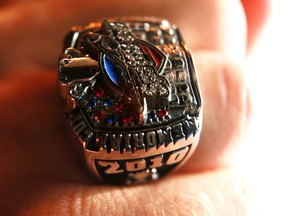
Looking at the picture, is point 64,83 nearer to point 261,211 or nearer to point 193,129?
point 193,129

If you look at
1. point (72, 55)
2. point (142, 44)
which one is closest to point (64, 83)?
point (72, 55)

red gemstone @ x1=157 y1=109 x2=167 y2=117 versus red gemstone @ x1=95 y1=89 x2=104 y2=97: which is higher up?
red gemstone @ x1=95 y1=89 x2=104 y2=97

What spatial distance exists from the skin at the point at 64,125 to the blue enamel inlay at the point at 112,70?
21 centimetres

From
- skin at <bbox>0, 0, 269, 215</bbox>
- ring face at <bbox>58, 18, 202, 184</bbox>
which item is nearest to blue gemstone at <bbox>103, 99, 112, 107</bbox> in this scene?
ring face at <bbox>58, 18, 202, 184</bbox>

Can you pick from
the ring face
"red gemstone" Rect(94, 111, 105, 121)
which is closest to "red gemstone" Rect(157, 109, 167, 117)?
the ring face

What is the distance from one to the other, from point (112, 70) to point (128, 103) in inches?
3.2

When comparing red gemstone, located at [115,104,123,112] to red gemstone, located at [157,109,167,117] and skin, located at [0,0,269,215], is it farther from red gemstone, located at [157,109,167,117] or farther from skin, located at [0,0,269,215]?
skin, located at [0,0,269,215]

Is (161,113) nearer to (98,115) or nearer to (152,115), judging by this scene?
(152,115)

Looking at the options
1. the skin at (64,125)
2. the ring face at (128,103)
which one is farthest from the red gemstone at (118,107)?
the skin at (64,125)

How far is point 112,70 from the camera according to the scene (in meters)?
0.84

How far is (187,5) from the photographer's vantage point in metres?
1.06

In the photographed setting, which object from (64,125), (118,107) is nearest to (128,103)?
(118,107)

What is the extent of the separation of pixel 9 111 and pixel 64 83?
237 mm

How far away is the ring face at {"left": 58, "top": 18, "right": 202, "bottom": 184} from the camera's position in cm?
80
